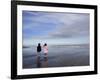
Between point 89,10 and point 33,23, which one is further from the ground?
point 89,10

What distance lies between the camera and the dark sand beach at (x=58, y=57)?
5.85ft

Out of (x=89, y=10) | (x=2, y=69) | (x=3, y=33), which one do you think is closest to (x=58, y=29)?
(x=89, y=10)

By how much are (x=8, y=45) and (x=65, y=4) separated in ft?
2.16

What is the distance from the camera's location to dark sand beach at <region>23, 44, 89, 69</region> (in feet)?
5.85

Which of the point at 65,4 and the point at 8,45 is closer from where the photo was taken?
the point at 8,45

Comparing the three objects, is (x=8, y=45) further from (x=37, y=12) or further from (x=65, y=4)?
(x=65, y=4)

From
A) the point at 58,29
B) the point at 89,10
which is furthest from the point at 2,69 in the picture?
the point at 89,10

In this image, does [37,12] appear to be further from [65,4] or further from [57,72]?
[57,72]

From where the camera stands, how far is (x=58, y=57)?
1.86 meters

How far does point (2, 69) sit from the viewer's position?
67.6 inches

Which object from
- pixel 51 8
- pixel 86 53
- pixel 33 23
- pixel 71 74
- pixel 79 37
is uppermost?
pixel 51 8

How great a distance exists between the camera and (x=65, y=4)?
1856 millimetres

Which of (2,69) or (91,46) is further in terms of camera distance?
(91,46)

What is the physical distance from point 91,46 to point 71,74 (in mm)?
346
